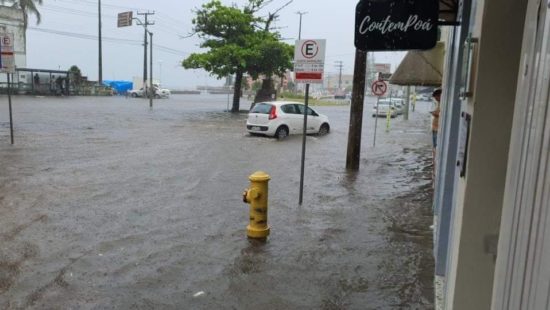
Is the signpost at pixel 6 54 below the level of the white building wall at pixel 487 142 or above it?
above

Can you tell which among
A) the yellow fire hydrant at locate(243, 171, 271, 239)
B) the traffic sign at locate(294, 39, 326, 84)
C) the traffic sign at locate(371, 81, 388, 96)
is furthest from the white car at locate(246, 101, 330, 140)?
the yellow fire hydrant at locate(243, 171, 271, 239)

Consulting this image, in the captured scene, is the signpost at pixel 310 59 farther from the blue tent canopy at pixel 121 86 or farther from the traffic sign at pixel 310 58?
the blue tent canopy at pixel 121 86

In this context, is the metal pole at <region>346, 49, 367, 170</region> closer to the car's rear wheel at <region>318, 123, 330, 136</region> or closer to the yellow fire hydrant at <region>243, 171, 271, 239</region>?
the yellow fire hydrant at <region>243, 171, 271, 239</region>

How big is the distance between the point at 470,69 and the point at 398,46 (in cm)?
145

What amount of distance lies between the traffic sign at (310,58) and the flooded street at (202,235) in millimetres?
2188

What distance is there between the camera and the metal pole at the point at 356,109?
12.4 meters

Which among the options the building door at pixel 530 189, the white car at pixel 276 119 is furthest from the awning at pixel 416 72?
the building door at pixel 530 189

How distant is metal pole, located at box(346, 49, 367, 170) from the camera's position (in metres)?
12.4

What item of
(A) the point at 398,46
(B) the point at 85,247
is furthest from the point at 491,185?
(B) the point at 85,247

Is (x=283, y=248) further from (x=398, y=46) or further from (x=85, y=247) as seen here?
(x=398, y=46)

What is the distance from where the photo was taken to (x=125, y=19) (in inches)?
2571

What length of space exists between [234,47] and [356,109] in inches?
960

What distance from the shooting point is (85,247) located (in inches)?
247

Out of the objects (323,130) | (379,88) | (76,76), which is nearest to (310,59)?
(379,88)
